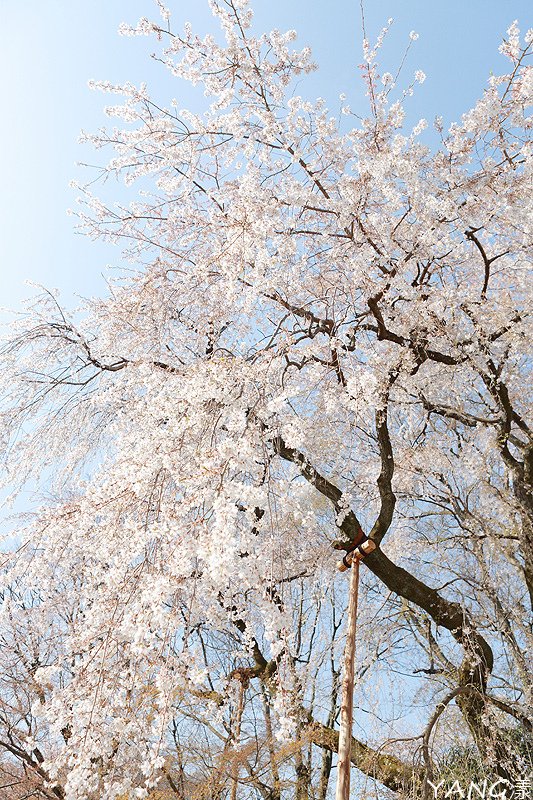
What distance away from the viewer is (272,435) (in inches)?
117

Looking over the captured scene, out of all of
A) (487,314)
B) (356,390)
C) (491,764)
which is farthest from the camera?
(487,314)

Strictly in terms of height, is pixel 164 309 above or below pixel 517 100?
below

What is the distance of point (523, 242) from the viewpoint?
14.2ft

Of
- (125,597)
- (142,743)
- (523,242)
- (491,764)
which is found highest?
(523,242)

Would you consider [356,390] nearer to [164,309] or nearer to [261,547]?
[261,547]

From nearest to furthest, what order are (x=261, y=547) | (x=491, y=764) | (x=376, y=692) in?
(x=261, y=547)
(x=491, y=764)
(x=376, y=692)

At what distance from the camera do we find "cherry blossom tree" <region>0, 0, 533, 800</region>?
2738 mm

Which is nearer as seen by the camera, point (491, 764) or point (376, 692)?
point (491, 764)

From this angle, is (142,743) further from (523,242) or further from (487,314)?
(523,242)

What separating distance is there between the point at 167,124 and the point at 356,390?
213cm

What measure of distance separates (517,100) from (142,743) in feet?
13.6

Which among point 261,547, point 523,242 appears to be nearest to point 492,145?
point 523,242

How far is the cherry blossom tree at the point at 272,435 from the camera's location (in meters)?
2.74

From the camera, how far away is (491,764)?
371cm
